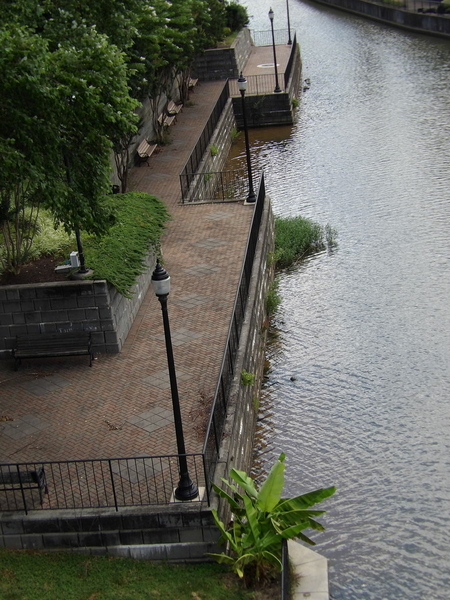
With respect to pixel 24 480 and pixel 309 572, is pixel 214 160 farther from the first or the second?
pixel 309 572

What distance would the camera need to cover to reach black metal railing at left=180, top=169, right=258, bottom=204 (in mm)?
26391

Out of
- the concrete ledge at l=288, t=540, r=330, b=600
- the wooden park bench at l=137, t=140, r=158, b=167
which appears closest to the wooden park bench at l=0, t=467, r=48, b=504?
the concrete ledge at l=288, t=540, r=330, b=600

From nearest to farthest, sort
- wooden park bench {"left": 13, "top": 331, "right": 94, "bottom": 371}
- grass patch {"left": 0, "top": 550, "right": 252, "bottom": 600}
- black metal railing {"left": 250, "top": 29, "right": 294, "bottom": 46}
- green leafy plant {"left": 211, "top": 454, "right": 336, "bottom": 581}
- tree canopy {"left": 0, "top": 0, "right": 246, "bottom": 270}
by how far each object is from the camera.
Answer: grass patch {"left": 0, "top": 550, "right": 252, "bottom": 600} → green leafy plant {"left": 211, "top": 454, "right": 336, "bottom": 581} → tree canopy {"left": 0, "top": 0, "right": 246, "bottom": 270} → wooden park bench {"left": 13, "top": 331, "right": 94, "bottom": 371} → black metal railing {"left": 250, "top": 29, "right": 294, "bottom": 46}

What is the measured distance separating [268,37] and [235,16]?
8.72m

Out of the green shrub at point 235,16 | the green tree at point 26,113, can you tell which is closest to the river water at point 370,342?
the green tree at point 26,113

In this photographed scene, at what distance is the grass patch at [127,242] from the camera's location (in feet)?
57.3

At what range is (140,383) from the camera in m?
16.2

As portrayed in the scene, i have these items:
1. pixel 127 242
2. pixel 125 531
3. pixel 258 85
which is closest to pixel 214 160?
pixel 258 85

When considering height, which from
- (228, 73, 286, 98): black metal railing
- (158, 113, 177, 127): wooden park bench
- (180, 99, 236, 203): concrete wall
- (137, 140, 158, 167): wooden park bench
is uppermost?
(228, 73, 286, 98): black metal railing

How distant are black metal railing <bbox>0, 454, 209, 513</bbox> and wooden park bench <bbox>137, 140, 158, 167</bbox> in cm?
1809

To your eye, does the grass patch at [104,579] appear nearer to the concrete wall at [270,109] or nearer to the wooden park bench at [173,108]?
the wooden park bench at [173,108]

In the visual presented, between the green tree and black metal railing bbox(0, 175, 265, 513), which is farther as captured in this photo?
the green tree

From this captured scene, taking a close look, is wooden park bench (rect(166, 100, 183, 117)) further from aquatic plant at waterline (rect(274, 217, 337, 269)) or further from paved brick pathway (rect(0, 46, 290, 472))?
paved brick pathway (rect(0, 46, 290, 472))

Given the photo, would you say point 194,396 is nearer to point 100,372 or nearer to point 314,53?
point 100,372
